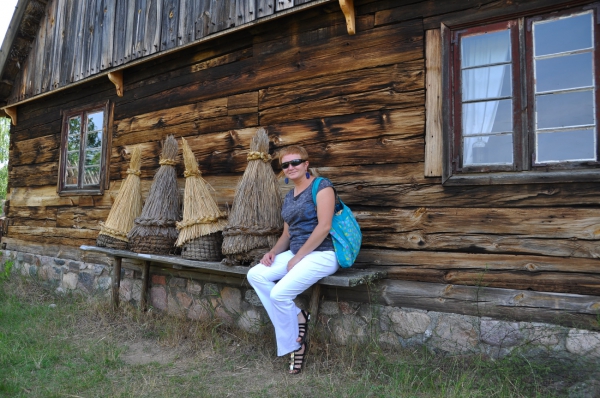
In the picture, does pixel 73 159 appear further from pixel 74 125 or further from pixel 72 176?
pixel 74 125

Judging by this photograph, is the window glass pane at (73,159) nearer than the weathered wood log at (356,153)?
No

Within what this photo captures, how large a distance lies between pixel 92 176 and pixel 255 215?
3.66 m

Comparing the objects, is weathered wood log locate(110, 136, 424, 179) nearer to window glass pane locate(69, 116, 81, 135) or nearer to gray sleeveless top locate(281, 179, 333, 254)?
gray sleeveless top locate(281, 179, 333, 254)

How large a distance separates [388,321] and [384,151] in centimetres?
140

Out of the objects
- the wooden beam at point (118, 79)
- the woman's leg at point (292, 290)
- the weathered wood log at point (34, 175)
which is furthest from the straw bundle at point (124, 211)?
the woman's leg at point (292, 290)

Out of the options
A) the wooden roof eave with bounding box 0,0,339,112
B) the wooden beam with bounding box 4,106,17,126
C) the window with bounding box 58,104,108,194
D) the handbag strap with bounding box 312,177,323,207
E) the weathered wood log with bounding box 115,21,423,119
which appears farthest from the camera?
the wooden beam with bounding box 4,106,17,126

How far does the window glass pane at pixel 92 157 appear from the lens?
6535 millimetres

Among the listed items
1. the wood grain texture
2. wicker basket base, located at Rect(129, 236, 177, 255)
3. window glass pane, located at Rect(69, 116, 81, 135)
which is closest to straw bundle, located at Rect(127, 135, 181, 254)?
wicker basket base, located at Rect(129, 236, 177, 255)

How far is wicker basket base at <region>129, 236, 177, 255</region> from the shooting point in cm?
477

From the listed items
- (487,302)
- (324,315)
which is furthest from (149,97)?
(487,302)

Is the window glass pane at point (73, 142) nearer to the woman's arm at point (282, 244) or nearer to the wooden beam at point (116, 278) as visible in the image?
the wooden beam at point (116, 278)

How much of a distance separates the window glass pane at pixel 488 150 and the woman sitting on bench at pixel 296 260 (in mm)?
1091

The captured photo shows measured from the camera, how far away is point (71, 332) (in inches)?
188

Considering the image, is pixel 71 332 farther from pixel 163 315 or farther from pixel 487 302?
pixel 487 302
